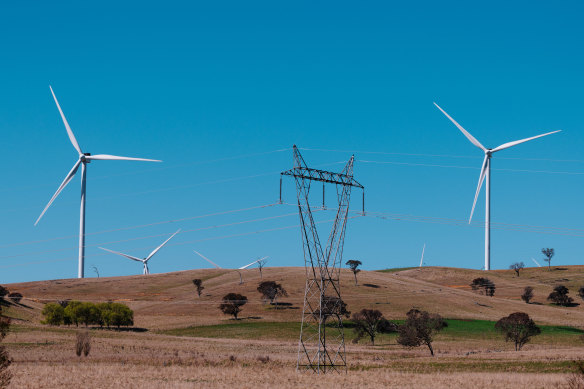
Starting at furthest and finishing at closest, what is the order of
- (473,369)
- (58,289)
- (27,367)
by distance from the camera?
(58,289), (473,369), (27,367)

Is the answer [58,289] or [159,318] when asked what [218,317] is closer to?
[159,318]

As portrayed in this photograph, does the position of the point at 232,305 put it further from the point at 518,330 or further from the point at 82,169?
the point at 518,330

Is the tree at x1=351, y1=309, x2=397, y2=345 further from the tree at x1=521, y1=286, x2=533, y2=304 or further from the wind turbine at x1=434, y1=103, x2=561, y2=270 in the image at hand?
the tree at x1=521, y1=286, x2=533, y2=304

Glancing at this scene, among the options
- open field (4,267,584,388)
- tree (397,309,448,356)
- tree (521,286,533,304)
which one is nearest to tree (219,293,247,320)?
open field (4,267,584,388)

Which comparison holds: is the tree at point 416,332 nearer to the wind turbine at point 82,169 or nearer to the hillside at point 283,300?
the hillside at point 283,300

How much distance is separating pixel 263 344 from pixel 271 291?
53503mm

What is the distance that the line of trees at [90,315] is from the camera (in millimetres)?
133250

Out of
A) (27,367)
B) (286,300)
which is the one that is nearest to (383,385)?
(27,367)

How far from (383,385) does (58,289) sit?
510 feet

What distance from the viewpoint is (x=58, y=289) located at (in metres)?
191

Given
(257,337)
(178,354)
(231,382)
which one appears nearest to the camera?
(231,382)

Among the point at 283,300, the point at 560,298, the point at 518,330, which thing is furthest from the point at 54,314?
the point at 560,298

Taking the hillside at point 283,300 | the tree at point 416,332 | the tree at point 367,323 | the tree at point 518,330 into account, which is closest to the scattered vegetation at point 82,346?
the tree at point 416,332

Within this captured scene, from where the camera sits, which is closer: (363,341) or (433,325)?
(433,325)
